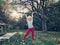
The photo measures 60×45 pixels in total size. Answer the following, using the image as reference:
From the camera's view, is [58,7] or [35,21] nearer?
[58,7]

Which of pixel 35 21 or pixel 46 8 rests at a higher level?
pixel 46 8

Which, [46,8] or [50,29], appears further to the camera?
[50,29]

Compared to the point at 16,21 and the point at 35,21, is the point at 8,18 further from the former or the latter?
the point at 35,21

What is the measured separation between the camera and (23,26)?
21547mm

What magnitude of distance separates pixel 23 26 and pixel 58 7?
4.80 m

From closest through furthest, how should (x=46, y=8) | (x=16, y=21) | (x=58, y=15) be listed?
(x=46, y=8) < (x=58, y=15) < (x=16, y=21)

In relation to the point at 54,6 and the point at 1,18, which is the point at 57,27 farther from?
the point at 1,18

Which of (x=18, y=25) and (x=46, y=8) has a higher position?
(x=46, y=8)

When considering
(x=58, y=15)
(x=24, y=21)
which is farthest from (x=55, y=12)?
(x=24, y=21)

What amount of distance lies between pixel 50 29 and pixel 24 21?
10.3 feet

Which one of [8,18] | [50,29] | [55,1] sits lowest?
Answer: [50,29]

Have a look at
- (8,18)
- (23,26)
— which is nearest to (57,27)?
(23,26)

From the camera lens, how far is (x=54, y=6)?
19219mm

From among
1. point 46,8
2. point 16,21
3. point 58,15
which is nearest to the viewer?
point 46,8
